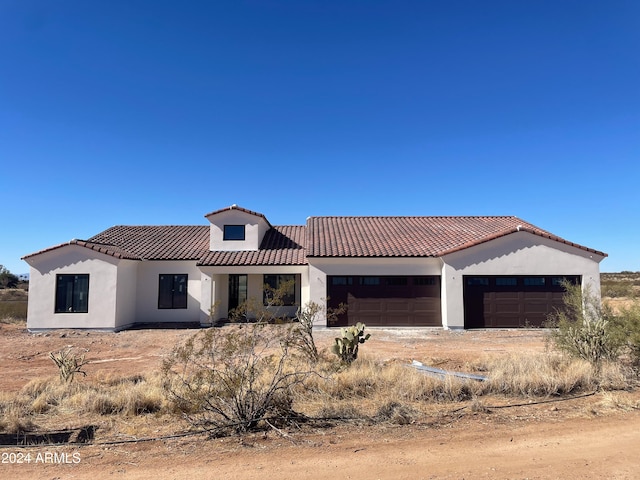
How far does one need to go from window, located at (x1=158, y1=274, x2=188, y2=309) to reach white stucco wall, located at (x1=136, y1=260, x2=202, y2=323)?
0.17 metres

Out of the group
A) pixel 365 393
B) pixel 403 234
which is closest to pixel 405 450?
pixel 365 393

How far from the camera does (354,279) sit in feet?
62.0

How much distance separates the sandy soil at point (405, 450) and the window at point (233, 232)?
51.0ft

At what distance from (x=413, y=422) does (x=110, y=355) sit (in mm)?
10819

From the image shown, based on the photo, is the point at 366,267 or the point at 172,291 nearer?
the point at 366,267

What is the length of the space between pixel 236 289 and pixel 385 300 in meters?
8.56

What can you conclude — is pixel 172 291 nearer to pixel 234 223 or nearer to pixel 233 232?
pixel 233 232

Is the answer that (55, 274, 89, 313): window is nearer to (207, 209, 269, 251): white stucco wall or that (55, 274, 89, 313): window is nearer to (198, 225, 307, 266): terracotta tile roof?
(198, 225, 307, 266): terracotta tile roof

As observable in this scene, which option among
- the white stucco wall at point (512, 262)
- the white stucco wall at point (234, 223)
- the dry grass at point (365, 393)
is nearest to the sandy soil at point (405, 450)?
the dry grass at point (365, 393)

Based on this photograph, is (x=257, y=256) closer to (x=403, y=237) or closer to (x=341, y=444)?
(x=403, y=237)

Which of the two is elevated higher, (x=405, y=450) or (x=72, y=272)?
(x=72, y=272)

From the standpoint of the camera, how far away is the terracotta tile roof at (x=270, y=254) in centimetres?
1981

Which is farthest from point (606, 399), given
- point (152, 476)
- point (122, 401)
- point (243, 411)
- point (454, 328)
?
point (454, 328)

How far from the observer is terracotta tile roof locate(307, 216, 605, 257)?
18.6 m
